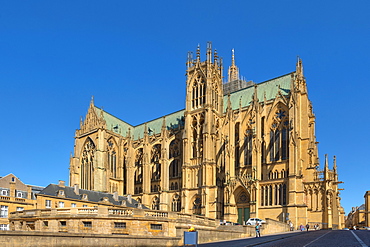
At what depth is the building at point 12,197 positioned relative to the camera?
51425 millimetres

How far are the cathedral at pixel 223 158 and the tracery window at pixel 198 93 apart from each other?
16cm

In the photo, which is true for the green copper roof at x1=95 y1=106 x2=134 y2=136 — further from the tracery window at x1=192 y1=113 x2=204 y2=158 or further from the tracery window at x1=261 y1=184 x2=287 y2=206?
the tracery window at x1=261 y1=184 x2=287 y2=206

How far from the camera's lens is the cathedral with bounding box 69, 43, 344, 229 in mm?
52469

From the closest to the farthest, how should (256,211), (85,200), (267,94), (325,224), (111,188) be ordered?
(325,224) < (256,211) < (85,200) < (267,94) < (111,188)

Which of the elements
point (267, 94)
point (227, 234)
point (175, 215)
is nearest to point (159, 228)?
point (175, 215)

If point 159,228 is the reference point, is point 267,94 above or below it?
above

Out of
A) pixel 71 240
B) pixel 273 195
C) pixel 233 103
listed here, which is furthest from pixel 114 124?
pixel 71 240

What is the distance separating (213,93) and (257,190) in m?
18.2

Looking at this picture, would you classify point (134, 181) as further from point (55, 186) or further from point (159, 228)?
point (159, 228)

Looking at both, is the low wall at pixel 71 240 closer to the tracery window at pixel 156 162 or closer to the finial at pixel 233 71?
the tracery window at pixel 156 162

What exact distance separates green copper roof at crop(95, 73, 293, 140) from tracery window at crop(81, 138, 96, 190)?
602cm

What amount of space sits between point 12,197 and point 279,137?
3581 centimetres

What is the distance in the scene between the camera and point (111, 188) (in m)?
73.6

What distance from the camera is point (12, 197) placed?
175ft
